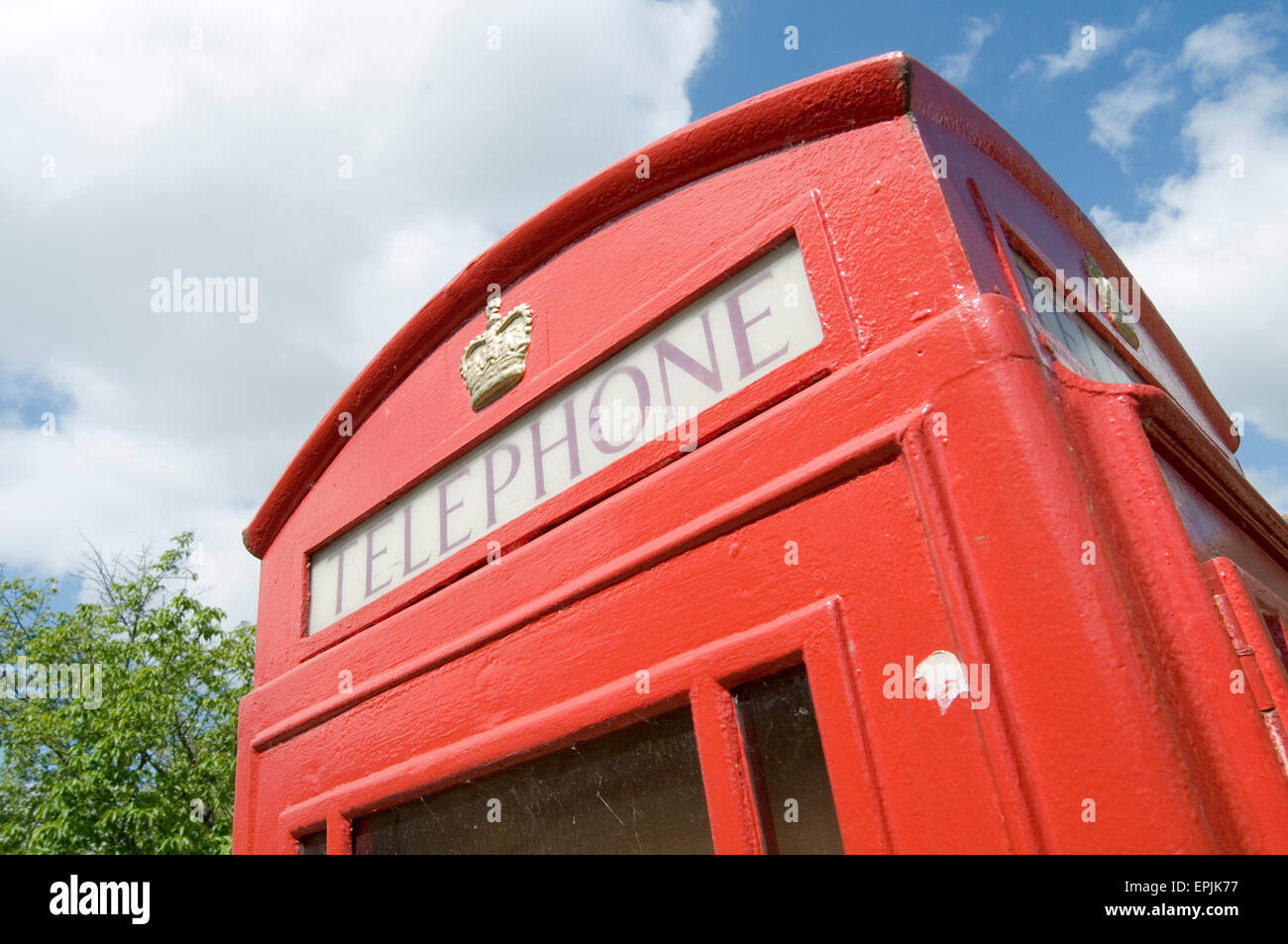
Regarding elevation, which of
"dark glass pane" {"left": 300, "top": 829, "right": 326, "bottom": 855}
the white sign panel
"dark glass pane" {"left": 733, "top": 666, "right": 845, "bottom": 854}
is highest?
the white sign panel

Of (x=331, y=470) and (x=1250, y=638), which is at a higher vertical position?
(x=331, y=470)

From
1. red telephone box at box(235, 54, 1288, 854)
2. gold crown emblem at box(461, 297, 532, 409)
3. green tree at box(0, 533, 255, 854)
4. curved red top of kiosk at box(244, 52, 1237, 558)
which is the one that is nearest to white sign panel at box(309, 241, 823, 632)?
red telephone box at box(235, 54, 1288, 854)

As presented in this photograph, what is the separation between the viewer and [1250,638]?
4.00ft

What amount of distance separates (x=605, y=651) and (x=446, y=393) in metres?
0.99

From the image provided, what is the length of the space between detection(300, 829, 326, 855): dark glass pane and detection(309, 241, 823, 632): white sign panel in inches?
21.3

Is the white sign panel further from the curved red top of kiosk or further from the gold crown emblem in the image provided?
the curved red top of kiosk

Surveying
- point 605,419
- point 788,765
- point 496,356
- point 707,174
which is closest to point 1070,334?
point 707,174

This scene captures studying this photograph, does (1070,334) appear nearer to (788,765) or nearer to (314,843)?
(788,765)

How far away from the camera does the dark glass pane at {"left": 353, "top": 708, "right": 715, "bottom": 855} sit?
1.49 metres
